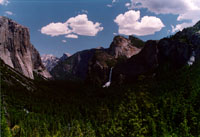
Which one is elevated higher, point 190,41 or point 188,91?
point 190,41

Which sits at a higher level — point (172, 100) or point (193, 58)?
point (193, 58)

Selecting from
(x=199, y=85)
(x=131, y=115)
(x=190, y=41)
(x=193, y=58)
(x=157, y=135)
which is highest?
(x=190, y=41)

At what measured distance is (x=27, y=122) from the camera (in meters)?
129

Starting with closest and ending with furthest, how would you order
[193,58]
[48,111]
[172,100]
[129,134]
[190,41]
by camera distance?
[129,134], [172,100], [48,111], [193,58], [190,41]

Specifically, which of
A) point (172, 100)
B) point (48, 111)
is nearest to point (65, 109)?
point (48, 111)

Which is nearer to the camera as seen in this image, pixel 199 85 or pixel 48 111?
pixel 199 85

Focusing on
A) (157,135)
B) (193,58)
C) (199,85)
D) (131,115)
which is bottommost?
(157,135)

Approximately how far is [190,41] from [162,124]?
146m

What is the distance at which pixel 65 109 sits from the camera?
171875mm

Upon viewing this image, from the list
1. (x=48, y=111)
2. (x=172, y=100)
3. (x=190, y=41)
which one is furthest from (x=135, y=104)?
(x=190, y=41)

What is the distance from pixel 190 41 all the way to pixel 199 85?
9865 centimetres

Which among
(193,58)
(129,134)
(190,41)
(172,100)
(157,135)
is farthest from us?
(190,41)

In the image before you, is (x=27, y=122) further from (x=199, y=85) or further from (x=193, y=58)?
(x=193, y=58)

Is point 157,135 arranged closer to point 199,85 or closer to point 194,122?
point 194,122
